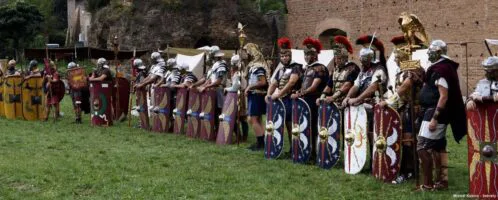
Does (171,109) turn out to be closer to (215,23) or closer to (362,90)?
(362,90)

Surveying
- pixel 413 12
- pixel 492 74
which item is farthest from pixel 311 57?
pixel 413 12

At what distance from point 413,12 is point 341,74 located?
39.6 feet

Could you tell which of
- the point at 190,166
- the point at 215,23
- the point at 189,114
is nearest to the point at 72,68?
the point at 189,114

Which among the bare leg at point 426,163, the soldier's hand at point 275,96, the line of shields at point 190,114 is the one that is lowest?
the bare leg at point 426,163

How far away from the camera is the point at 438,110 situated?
20.1ft

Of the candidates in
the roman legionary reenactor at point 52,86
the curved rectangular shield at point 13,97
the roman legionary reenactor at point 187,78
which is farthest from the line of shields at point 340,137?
the curved rectangular shield at point 13,97

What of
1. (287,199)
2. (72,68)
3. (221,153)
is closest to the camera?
(287,199)

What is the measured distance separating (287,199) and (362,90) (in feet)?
6.00

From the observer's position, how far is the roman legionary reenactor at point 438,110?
6148mm

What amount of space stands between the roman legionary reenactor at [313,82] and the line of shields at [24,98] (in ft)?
26.1

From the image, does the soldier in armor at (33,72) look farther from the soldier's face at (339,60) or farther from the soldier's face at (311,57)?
the soldier's face at (339,60)

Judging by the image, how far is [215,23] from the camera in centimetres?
2684

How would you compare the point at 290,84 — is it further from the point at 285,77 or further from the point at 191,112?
the point at 191,112

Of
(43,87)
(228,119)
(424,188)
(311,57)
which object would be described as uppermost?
(311,57)
